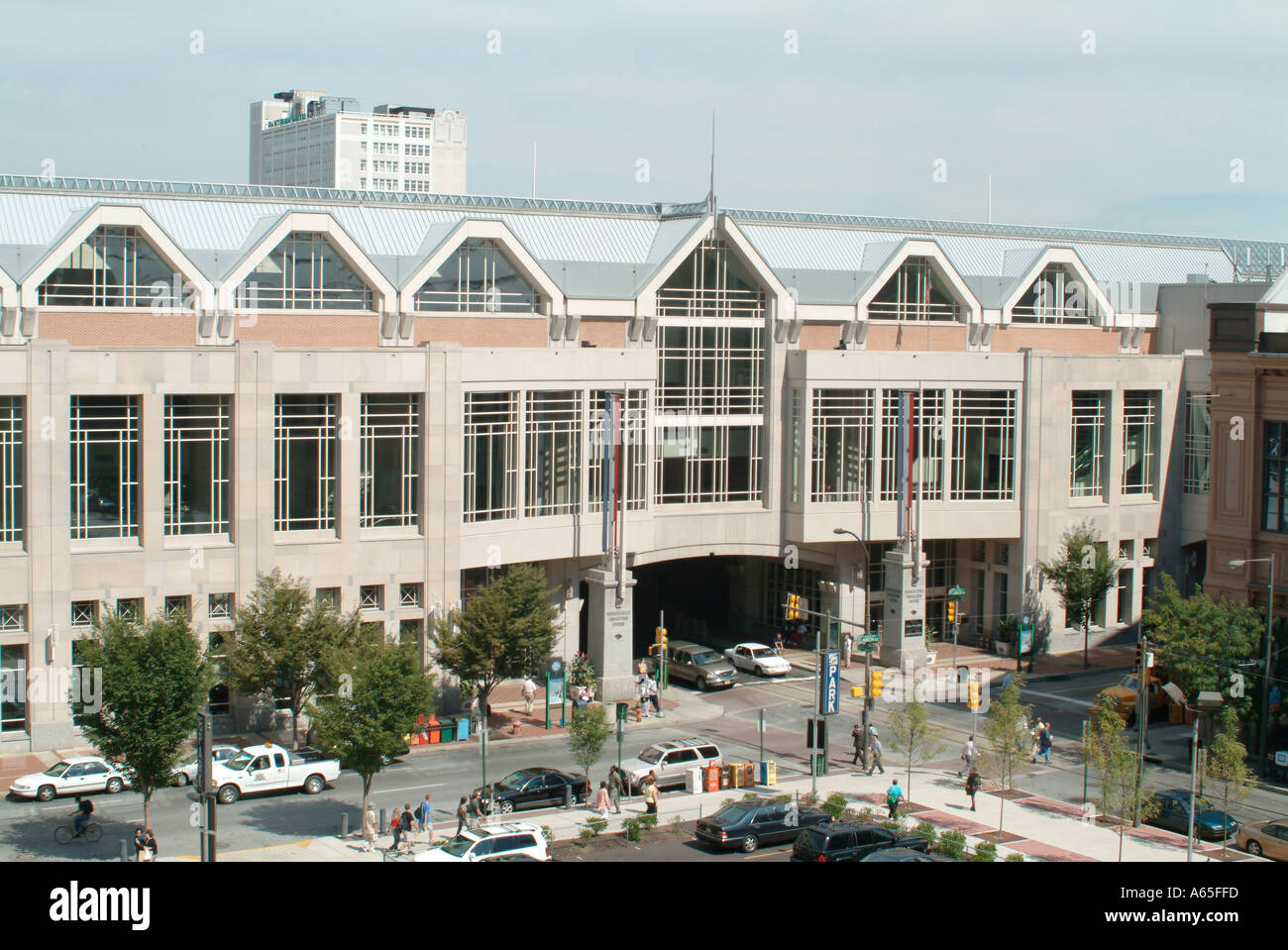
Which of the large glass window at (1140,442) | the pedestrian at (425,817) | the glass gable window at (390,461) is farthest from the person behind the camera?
the large glass window at (1140,442)

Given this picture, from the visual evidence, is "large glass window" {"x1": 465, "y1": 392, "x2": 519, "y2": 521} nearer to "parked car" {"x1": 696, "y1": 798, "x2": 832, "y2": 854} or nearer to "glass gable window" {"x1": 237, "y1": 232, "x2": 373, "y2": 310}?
"glass gable window" {"x1": 237, "y1": 232, "x2": 373, "y2": 310}

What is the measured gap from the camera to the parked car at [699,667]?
183ft

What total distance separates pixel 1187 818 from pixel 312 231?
Answer: 32.6 m

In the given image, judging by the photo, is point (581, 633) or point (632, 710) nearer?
point (632, 710)

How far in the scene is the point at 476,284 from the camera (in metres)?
53.5

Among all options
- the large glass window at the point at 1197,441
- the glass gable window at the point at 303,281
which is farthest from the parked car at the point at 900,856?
the large glass window at the point at 1197,441

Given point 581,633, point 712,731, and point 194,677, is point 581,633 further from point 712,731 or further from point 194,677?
point 194,677

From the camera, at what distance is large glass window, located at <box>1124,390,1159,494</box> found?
215 ft

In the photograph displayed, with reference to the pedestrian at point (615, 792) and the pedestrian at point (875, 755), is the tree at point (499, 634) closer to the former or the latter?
the pedestrian at point (615, 792)

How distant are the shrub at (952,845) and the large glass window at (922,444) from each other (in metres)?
26.8
